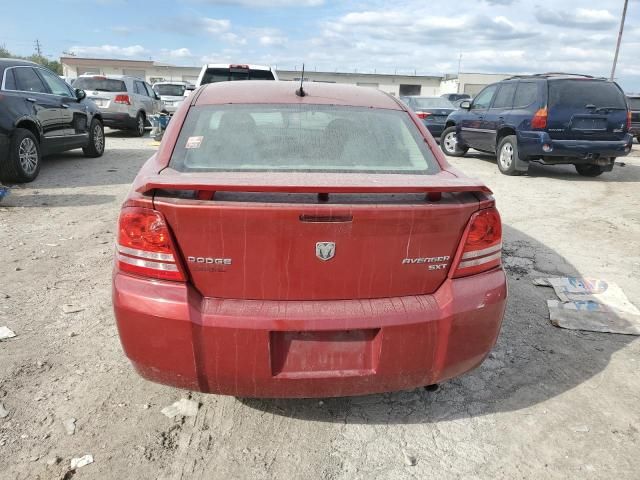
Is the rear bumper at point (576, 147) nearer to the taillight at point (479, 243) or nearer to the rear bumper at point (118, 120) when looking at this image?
the taillight at point (479, 243)

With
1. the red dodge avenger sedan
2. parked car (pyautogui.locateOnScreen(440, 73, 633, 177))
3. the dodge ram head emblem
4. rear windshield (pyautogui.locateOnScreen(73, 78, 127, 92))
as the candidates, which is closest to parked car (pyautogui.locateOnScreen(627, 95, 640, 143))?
parked car (pyautogui.locateOnScreen(440, 73, 633, 177))

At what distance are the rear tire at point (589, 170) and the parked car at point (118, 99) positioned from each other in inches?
469

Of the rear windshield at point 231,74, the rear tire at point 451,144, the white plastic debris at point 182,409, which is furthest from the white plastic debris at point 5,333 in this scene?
the rear tire at point 451,144

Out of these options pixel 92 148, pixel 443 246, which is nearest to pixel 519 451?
pixel 443 246

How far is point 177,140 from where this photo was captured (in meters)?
2.71

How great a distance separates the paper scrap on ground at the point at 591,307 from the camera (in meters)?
3.73

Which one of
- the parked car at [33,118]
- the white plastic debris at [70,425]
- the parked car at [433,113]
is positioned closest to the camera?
the white plastic debris at [70,425]

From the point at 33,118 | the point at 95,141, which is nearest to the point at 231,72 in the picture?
the point at 95,141

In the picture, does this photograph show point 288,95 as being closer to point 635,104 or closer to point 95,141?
point 95,141

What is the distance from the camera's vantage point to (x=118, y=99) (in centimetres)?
1436

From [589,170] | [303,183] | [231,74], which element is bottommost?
[589,170]

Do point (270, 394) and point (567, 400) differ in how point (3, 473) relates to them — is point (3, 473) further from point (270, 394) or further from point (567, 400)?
point (567, 400)

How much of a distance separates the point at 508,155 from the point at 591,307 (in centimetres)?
650

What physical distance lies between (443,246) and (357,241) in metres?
0.41
